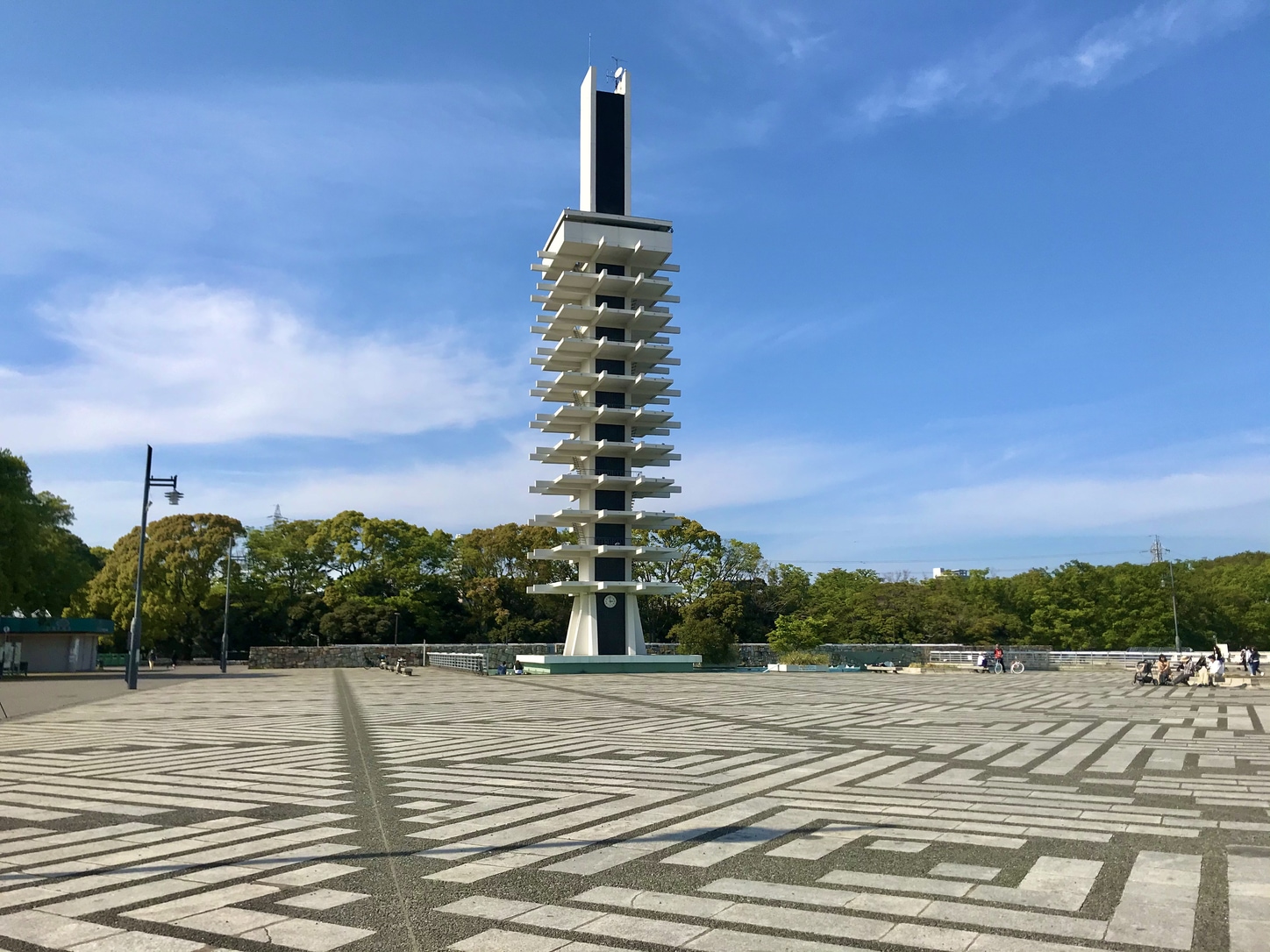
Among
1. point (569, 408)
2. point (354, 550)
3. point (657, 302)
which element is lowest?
point (354, 550)

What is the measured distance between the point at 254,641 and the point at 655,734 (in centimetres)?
5950

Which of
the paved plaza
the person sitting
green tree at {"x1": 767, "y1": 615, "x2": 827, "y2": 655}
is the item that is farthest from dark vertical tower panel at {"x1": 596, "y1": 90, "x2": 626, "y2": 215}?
the paved plaza

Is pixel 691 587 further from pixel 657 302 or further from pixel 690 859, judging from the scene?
pixel 690 859

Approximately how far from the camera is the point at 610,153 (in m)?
60.6

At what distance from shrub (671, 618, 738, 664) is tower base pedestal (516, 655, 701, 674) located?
4.39 meters

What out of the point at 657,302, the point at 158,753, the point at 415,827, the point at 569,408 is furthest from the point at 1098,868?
the point at 657,302

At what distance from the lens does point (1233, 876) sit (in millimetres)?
6438

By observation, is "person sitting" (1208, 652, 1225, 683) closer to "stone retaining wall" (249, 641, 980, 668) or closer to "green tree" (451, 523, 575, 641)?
"stone retaining wall" (249, 641, 980, 668)

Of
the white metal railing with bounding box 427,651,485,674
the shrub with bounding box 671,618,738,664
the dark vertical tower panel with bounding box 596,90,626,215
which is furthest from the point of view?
the dark vertical tower panel with bounding box 596,90,626,215

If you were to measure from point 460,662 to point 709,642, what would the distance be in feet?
50.4

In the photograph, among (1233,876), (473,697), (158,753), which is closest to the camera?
(1233,876)

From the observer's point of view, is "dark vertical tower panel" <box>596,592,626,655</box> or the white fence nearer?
the white fence

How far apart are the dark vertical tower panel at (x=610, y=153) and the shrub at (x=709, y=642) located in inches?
1053

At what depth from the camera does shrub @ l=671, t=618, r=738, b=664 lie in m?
57.7
